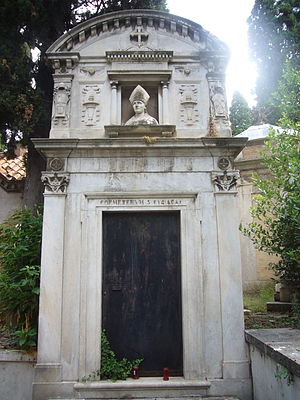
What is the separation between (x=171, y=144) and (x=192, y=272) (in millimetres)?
2227

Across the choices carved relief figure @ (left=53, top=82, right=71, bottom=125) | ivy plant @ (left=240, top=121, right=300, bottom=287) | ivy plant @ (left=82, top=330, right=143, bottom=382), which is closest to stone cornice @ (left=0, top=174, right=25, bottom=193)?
carved relief figure @ (left=53, top=82, right=71, bottom=125)

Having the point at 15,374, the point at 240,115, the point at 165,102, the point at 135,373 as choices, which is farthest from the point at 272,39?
the point at 15,374

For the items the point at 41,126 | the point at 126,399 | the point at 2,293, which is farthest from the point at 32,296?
the point at 41,126

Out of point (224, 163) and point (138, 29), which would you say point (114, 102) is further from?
point (224, 163)

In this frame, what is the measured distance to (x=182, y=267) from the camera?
6.12 m

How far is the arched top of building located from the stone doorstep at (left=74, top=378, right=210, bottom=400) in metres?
5.85

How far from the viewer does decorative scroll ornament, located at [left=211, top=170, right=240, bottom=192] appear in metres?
6.30

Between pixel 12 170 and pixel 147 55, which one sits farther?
pixel 12 170

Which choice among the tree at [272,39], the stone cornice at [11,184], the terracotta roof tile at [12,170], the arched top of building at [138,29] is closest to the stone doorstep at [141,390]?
the arched top of building at [138,29]

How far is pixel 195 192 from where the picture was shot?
630cm

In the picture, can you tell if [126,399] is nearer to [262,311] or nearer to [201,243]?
[201,243]

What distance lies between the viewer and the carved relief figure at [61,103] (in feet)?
21.8

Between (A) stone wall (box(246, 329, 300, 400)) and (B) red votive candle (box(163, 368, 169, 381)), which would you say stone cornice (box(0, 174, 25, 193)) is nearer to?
(B) red votive candle (box(163, 368, 169, 381))

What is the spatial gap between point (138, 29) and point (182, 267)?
4707 millimetres
